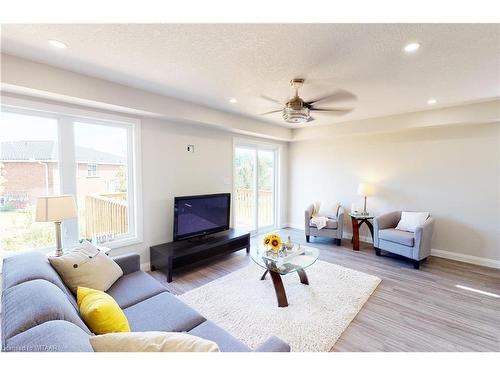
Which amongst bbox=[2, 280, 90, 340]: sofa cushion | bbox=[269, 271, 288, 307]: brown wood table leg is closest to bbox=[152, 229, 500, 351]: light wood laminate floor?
bbox=[269, 271, 288, 307]: brown wood table leg

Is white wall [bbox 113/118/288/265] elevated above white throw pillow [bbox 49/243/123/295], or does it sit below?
above

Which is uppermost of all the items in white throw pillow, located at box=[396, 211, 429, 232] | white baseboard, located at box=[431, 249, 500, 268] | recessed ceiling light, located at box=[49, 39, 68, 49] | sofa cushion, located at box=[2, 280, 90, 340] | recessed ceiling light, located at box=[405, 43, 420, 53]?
recessed ceiling light, located at box=[405, 43, 420, 53]

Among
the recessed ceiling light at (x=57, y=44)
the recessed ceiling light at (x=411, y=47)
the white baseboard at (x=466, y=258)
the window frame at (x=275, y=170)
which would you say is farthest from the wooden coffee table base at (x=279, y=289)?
the white baseboard at (x=466, y=258)

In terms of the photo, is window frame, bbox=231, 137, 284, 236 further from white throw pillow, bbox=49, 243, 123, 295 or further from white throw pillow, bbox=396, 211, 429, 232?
white throw pillow, bbox=49, 243, 123, 295

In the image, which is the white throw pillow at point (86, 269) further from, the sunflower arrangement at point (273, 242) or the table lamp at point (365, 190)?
the table lamp at point (365, 190)

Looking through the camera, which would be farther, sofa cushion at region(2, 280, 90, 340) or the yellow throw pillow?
the yellow throw pillow

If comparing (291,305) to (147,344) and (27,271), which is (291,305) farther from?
(27,271)

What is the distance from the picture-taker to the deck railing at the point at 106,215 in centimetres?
302

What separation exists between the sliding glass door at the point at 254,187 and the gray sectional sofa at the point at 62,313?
9.75ft

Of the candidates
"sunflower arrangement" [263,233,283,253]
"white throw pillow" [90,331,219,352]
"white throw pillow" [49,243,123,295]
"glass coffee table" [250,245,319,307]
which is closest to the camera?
"white throw pillow" [90,331,219,352]

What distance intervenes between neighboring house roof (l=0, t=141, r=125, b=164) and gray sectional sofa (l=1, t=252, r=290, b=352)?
1382 mm

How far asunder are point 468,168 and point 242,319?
4232 mm

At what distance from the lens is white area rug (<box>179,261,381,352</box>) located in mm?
2070

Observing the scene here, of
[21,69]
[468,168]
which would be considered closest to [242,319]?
[21,69]
